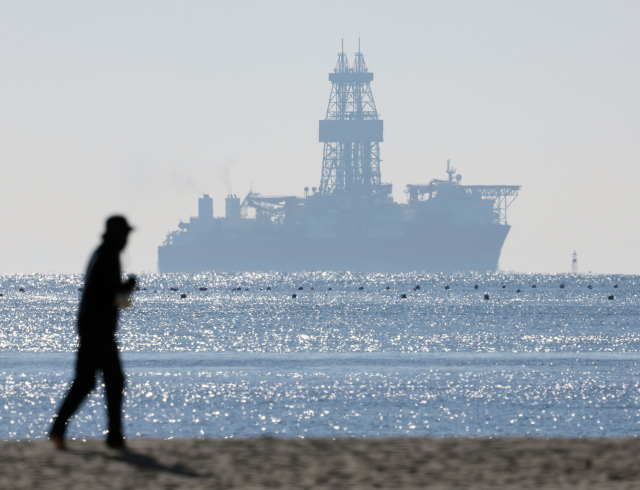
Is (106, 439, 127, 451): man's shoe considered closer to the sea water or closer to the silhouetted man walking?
the silhouetted man walking

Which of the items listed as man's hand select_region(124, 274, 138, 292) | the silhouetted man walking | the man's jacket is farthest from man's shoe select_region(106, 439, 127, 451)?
man's hand select_region(124, 274, 138, 292)

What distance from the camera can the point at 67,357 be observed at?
43.6 m

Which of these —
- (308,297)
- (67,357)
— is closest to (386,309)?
(308,297)

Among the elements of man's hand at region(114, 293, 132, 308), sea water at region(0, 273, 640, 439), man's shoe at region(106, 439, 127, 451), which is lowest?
sea water at region(0, 273, 640, 439)

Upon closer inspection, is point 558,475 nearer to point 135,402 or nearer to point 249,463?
point 249,463

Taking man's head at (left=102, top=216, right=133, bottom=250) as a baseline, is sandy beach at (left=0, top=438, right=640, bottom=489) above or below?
below

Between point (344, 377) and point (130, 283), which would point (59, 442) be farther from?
point (344, 377)

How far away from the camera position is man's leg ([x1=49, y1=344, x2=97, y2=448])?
8.30m

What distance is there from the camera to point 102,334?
826 cm

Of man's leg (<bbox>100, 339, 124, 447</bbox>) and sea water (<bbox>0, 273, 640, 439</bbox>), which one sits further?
sea water (<bbox>0, 273, 640, 439</bbox>)

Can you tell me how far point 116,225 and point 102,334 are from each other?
2.90 ft

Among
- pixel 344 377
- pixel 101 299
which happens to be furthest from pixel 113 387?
pixel 344 377

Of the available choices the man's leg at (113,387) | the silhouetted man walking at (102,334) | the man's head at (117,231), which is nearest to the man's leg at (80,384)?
the silhouetted man walking at (102,334)

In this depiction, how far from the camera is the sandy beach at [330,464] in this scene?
691 centimetres
